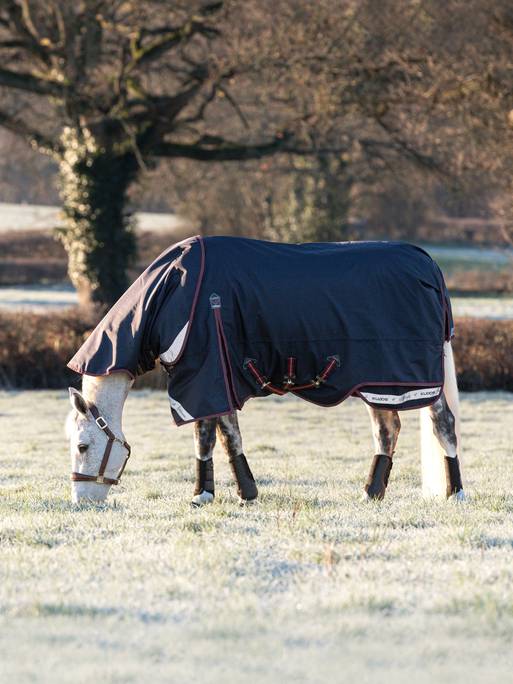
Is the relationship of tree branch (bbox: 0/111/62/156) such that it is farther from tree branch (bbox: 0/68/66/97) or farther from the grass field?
the grass field

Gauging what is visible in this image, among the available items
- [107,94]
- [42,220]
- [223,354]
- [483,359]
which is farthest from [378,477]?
[42,220]

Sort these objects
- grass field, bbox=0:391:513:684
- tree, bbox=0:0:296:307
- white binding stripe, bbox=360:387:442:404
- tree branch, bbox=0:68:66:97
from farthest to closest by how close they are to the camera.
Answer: tree branch, bbox=0:68:66:97, tree, bbox=0:0:296:307, white binding stripe, bbox=360:387:442:404, grass field, bbox=0:391:513:684

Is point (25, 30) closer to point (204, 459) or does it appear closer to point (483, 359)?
point (483, 359)

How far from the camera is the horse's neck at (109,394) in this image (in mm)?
6398

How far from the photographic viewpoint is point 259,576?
4.52m

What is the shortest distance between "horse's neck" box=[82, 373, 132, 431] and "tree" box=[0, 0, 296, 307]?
41.9ft

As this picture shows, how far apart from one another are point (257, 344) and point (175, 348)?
1.57 feet

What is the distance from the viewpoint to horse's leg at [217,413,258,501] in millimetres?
6633

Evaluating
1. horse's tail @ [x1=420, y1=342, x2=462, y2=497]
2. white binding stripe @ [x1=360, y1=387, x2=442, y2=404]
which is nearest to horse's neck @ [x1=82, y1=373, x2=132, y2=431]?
white binding stripe @ [x1=360, y1=387, x2=442, y2=404]

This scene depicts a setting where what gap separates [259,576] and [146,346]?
2.22 meters

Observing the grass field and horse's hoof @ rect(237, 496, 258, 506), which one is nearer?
the grass field

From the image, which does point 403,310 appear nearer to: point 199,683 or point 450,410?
point 450,410

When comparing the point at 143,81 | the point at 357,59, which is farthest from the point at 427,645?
the point at 143,81

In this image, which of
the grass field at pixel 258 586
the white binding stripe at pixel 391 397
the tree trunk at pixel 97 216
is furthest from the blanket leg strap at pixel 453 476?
the tree trunk at pixel 97 216
